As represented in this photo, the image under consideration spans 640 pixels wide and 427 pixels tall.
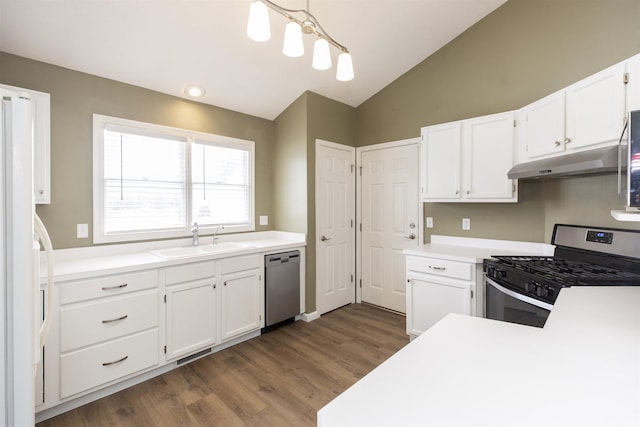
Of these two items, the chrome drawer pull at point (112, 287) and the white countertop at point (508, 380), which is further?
the chrome drawer pull at point (112, 287)

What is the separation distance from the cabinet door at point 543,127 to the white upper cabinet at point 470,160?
0.11 metres

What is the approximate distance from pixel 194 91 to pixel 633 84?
10.7 ft

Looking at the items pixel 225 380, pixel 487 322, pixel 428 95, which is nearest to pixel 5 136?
pixel 487 322

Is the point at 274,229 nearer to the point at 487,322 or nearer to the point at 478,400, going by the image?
the point at 487,322

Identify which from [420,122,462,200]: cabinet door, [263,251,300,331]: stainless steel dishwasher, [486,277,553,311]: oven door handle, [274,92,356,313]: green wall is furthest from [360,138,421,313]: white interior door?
[486,277,553,311]: oven door handle

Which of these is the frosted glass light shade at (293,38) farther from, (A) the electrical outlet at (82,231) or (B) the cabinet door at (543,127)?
(A) the electrical outlet at (82,231)

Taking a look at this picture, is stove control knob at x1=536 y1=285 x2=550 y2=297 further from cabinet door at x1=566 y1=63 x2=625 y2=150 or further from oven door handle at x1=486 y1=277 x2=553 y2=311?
cabinet door at x1=566 y1=63 x2=625 y2=150

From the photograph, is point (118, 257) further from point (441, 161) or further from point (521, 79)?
point (521, 79)

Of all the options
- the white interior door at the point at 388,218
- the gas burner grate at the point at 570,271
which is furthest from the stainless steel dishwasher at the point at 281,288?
the gas burner grate at the point at 570,271

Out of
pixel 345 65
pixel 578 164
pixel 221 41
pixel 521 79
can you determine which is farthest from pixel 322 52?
pixel 521 79

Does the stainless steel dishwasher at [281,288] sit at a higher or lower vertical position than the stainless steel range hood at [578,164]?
lower

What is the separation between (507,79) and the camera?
2.72 m

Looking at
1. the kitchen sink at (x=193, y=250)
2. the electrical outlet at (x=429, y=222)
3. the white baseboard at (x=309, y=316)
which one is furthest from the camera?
the white baseboard at (x=309, y=316)

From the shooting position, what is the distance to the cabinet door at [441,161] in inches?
107
